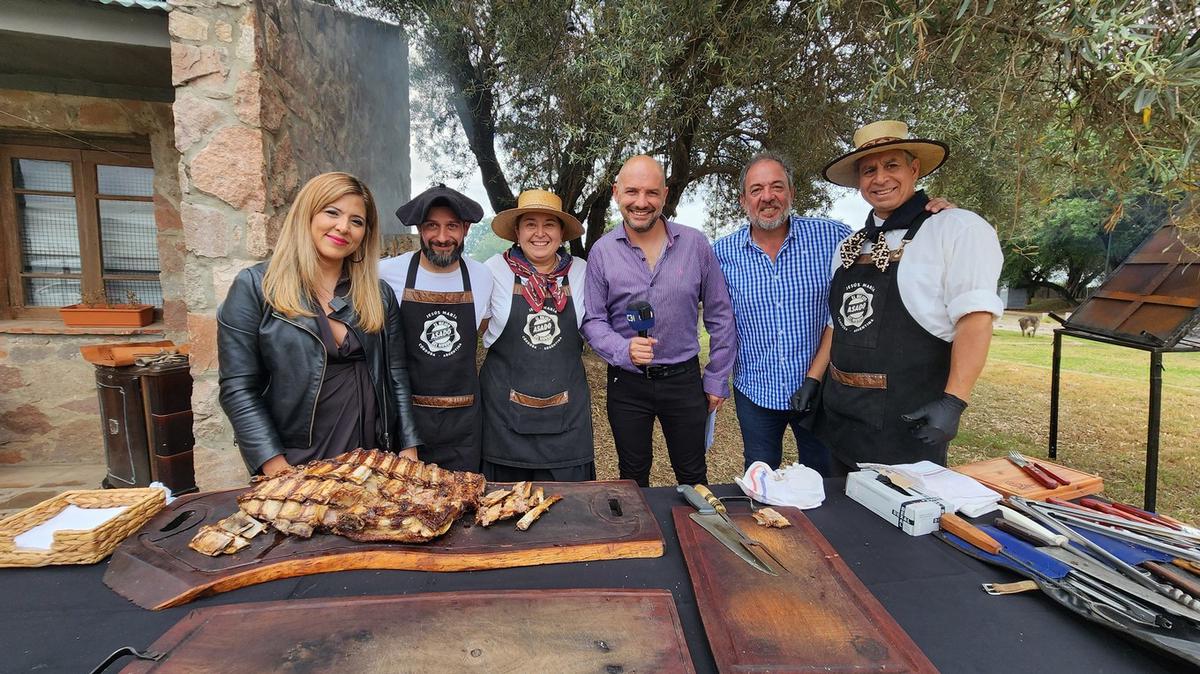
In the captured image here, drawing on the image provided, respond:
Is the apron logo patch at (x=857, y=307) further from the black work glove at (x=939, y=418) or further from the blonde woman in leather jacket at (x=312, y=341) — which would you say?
the blonde woman in leather jacket at (x=312, y=341)

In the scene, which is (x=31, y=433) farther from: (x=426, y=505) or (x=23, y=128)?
(x=426, y=505)

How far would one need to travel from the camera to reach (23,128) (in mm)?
4836

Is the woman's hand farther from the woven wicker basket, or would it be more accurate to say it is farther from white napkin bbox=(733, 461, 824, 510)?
white napkin bbox=(733, 461, 824, 510)

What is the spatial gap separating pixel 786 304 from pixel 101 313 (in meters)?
6.12

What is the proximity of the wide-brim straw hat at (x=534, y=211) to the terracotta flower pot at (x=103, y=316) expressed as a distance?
4.43 metres

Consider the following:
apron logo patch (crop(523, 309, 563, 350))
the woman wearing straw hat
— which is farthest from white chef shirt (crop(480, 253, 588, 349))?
apron logo patch (crop(523, 309, 563, 350))

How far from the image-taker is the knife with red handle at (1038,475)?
6.13 feet

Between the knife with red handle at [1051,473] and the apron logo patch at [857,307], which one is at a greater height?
the apron logo patch at [857,307]

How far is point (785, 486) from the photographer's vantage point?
1835mm

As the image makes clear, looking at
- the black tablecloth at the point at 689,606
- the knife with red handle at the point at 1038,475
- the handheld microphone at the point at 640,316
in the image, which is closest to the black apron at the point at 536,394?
the handheld microphone at the point at 640,316

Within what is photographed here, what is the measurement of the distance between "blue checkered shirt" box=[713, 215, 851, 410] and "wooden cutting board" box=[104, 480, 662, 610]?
1453mm

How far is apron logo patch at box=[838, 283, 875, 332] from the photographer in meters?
2.33

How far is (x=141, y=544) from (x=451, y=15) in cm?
481

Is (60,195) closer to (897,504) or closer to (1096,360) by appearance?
(897,504)
